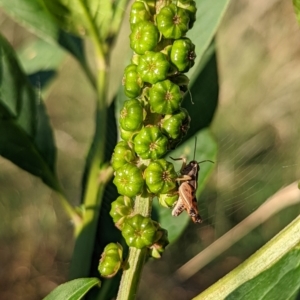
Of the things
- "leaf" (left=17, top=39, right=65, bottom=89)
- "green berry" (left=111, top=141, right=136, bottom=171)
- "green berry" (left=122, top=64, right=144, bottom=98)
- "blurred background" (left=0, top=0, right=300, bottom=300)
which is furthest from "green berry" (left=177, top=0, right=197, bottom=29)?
"blurred background" (left=0, top=0, right=300, bottom=300)

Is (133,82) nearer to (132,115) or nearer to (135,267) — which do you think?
(132,115)

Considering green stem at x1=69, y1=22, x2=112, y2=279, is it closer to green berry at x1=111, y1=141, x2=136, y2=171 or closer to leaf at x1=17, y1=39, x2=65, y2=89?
green berry at x1=111, y1=141, x2=136, y2=171

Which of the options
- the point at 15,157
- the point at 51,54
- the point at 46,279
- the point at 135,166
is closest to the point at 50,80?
the point at 51,54

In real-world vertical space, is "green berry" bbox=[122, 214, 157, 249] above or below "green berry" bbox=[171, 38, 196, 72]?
below

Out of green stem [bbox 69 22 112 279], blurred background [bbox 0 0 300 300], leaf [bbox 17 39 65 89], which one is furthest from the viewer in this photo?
blurred background [bbox 0 0 300 300]

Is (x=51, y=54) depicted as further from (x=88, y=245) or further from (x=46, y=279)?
(x=46, y=279)

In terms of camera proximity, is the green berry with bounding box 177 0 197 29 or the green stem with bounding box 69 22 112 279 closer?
the green berry with bounding box 177 0 197 29

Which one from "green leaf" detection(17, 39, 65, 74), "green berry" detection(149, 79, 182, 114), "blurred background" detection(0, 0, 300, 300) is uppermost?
"green berry" detection(149, 79, 182, 114)
